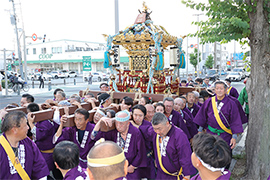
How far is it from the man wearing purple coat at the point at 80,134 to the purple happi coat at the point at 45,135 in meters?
0.19

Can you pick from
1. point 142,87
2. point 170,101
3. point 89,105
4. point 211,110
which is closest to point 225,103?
point 211,110

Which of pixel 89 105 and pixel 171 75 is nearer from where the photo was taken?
pixel 89 105

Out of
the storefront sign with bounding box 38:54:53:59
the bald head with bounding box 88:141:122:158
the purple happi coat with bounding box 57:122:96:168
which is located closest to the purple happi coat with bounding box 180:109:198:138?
the purple happi coat with bounding box 57:122:96:168

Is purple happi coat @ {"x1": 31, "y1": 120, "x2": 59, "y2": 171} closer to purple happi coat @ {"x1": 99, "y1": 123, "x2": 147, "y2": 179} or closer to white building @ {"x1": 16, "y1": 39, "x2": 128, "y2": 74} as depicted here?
purple happi coat @ {"x1": 99, "y1": 123, "x2": 147, "y2": 179}

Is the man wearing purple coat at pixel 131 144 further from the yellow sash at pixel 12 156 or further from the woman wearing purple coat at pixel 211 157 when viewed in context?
the woman wearing purple coat at pixel 211 157

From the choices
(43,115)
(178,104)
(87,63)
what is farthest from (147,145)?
(87,63)

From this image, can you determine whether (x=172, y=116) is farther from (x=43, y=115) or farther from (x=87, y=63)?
(x=87, y=63)

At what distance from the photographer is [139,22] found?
8.99 meters

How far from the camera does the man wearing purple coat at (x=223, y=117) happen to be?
393cm

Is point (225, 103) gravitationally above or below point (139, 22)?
below

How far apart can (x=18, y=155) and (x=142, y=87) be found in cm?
634

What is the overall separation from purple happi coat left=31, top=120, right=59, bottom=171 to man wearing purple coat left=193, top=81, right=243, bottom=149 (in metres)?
2.66

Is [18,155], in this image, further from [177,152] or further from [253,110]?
[253,110]

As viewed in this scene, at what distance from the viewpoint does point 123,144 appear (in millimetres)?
3289
